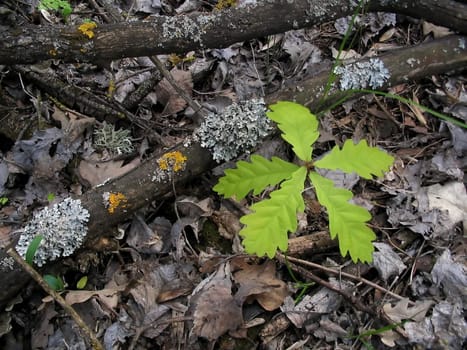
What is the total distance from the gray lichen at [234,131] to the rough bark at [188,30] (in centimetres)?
45

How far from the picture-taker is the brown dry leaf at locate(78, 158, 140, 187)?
8.71 ft

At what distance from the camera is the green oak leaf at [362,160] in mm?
2025

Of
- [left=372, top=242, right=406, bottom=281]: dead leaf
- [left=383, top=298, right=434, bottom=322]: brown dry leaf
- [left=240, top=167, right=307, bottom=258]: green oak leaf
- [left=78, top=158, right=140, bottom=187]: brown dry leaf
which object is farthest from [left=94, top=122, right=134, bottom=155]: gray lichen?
[left=383, top=298, right=434, bottom=322]: brown dry leaf

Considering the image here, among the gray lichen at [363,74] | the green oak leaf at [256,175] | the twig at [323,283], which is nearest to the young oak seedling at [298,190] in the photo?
the green oak leaf at [256,175]

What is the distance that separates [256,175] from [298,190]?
223mm

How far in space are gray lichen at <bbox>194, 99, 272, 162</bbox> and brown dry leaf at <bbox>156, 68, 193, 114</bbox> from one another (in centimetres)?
62

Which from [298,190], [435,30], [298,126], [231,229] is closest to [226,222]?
[231,229]

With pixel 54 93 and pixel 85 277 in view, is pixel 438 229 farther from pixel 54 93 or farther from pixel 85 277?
pixel 54 93

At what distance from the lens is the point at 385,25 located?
335cm

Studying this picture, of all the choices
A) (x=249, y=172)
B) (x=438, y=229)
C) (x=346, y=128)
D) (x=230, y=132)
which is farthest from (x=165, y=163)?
(x=438, y=229)

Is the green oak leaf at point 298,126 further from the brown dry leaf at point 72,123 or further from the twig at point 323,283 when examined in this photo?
the brown dry leaf at point 72,123

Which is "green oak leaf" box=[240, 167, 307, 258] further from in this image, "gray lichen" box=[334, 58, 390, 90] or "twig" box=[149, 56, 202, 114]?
"twig" box=[149, 56, 202, 114]

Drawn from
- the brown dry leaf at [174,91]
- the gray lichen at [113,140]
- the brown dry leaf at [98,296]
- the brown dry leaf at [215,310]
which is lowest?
the brown dry leaf at [98,296]

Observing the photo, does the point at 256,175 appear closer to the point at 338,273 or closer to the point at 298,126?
the point at 298,126
